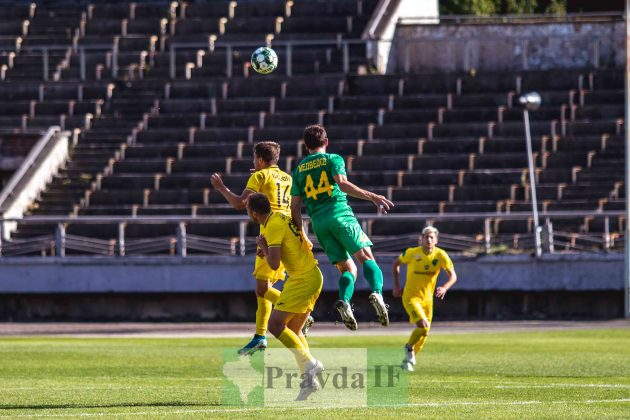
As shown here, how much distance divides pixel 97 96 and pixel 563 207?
14395mm

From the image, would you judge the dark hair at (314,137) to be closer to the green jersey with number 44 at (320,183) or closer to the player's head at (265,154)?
the green jersey with number 44 at (320,183)

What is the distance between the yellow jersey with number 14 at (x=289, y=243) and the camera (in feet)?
42.8

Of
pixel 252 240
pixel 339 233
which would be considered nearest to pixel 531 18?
pixel 252 240

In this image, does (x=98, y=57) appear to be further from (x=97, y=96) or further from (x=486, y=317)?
(x=486, y=317)

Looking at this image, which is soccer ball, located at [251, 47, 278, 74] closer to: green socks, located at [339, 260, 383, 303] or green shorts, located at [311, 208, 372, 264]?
green shorts, located at [311, 208, 372, 264]

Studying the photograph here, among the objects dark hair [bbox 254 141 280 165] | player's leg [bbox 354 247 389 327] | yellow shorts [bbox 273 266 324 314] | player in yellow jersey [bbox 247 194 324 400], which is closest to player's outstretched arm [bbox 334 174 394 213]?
player's leg [bbox 354 247 389 327]

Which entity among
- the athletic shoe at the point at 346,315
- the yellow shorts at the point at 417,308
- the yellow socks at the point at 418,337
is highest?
the athletic shoe at the point at 346,315

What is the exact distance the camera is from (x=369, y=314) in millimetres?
33406

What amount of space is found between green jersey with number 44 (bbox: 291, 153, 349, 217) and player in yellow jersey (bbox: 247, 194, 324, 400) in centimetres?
126

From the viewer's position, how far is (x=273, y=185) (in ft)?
51.4

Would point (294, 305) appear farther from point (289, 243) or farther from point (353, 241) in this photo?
point (353, 241)

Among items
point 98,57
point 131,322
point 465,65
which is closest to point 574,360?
point 131,322

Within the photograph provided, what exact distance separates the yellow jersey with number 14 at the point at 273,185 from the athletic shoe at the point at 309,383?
3061 millimetres

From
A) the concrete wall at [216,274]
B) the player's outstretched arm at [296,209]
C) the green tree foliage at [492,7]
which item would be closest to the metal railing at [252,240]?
the concrete wall at [216,274]
